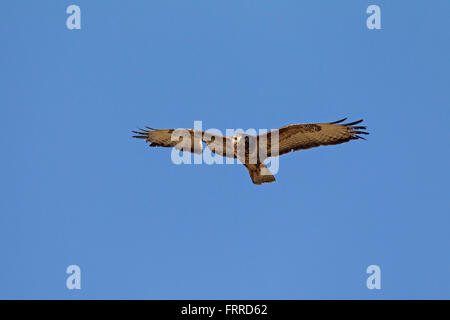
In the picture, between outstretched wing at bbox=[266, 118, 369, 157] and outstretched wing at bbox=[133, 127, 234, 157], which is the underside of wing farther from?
outstretched wing at bbox=[266, 118, 369, 157]

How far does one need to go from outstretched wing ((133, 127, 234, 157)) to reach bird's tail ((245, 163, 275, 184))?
1.80 feet

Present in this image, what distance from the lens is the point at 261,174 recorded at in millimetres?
12445

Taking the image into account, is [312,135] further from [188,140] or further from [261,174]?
[188,140]

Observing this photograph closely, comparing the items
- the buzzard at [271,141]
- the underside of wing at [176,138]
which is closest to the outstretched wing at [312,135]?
the buzzard at [271,141]

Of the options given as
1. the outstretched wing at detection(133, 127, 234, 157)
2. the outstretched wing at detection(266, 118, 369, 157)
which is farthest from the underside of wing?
the outstretched wing at detection(266, 118, 369, 157)

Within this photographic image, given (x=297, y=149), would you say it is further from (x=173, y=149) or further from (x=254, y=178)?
(x=173, y=149)

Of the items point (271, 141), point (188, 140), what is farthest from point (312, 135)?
point (188, 140)

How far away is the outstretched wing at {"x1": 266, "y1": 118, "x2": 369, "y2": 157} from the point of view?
12.2 meters

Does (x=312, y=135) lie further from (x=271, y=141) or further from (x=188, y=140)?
(x=188, y=140)

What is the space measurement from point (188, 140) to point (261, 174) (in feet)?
5.69

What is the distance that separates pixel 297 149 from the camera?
12.4m
